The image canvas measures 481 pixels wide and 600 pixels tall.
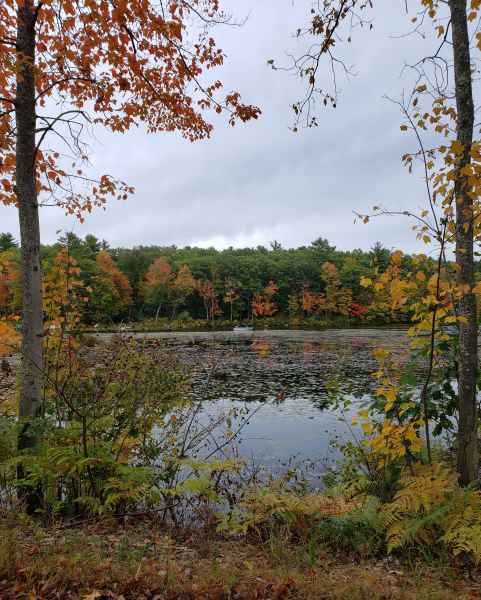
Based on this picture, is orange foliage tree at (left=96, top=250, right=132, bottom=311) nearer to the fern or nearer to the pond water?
the pond water

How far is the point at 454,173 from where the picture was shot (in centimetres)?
329

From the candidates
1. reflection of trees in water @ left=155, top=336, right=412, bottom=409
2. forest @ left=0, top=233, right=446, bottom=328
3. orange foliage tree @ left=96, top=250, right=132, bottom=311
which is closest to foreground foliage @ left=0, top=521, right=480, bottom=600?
reflection of trees in water @ left=155, top=336, right=412, bottom=409

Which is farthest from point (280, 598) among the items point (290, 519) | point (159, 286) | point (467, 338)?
point (159, 286)

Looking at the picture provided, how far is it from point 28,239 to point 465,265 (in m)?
4.49

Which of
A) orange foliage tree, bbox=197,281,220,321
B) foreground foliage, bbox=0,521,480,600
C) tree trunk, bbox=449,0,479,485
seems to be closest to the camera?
foreground foliage, bbox=0,521,480,600

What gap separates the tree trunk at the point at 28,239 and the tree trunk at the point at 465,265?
4260 mm

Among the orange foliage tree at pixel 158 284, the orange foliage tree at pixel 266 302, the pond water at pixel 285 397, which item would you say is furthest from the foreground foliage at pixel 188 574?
the orange foliage tree at pixel 266 302

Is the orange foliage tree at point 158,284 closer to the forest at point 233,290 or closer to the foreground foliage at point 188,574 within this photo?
the forest at point 233,290

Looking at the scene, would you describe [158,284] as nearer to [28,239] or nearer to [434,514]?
[28,239]

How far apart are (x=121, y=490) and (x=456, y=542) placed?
10.7 feet

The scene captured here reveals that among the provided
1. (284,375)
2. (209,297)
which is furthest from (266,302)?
(284,375)

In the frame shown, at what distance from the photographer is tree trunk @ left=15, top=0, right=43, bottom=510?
4.34 m

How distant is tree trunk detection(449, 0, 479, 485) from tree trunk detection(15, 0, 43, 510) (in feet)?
14.0

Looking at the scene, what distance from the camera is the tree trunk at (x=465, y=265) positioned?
3.79 m
